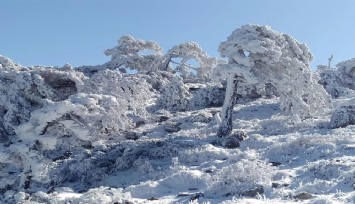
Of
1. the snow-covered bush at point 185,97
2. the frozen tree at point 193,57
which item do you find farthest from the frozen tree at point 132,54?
the snow-covered bush at point 185,97

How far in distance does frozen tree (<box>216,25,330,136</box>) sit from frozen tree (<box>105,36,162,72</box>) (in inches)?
940

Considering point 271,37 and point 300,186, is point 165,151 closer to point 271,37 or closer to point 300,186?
point 300,186

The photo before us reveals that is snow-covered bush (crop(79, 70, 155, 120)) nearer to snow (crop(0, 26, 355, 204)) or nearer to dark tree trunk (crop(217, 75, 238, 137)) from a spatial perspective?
snow (crop(0, 26, 355, 204))

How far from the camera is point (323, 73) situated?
41.8m

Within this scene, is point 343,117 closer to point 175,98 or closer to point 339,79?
point 175,98

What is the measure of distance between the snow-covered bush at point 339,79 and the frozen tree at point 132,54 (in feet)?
57.4

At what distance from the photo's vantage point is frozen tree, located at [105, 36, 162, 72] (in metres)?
48.8

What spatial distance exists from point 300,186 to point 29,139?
9.78 m

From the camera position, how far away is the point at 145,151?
20688mm

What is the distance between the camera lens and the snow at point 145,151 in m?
15.2

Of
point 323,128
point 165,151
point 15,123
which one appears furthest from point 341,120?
point 15,123

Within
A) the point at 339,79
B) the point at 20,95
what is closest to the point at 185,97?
the point at 20,95

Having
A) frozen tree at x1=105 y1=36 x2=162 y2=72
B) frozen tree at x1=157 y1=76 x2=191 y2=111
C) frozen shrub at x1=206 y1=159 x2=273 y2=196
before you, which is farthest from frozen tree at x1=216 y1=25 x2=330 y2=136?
frozen tree at x1=105 y1=36 x2=162 y2=72

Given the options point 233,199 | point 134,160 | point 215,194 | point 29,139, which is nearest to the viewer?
point 233,199
